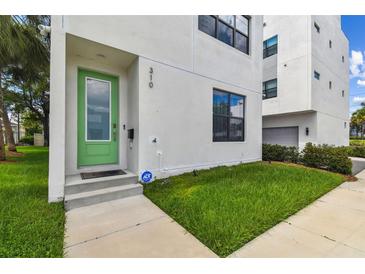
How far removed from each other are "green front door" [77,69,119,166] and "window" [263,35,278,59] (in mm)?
10922

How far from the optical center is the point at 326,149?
636 centimetres

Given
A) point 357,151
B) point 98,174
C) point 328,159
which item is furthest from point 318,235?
point 357,151

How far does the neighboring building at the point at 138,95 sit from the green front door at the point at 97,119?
0.07ft

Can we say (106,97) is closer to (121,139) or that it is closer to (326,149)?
(121,139)

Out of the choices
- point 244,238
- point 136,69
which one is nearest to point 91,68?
point 136,69

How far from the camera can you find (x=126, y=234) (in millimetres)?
2354

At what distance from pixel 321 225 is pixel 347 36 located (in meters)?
19.1

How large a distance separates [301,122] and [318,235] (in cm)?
1090

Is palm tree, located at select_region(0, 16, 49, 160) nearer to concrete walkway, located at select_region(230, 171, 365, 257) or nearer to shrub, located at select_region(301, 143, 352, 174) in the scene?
concrete walkway, located at select_region(230, 171, 365, 257)

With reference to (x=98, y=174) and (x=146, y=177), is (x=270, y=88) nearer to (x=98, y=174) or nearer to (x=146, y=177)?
(x=146, y=177)

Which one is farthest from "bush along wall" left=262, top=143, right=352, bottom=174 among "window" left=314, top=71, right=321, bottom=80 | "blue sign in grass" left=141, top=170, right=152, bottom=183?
"window" left=314, top=71, right=321, bottom=80

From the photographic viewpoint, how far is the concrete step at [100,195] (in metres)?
3.09

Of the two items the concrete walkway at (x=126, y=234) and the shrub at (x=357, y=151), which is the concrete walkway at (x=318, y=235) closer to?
the concrete walkway at (x=126, y=234)

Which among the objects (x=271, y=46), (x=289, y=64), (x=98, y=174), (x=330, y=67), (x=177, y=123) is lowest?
(x=98, y=174)
